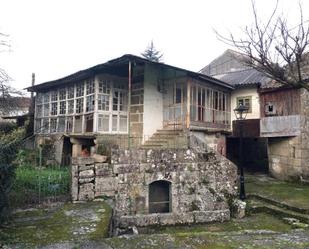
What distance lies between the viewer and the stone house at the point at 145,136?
27.0 feet

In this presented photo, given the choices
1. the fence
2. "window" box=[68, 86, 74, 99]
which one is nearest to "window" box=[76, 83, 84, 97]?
"window" box=[68, 86, 74, 99]

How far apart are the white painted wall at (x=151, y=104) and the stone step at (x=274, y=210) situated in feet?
18.8

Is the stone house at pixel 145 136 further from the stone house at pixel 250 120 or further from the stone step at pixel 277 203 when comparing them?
the stone step at pixel 277 203

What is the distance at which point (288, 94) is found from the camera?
44.4ft

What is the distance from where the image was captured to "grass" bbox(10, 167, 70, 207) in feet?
25.7

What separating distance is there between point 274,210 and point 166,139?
5.16m

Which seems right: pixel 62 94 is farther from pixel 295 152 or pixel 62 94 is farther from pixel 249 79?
pixel 295 152

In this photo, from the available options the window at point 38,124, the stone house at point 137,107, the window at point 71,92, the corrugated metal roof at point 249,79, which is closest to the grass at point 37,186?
the stone house at point 137,107

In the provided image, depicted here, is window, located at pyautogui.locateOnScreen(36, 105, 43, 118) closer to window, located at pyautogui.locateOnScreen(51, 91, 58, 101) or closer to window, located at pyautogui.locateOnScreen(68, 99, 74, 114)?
window, located at pyautogui.locateOnScreen(51, 91, 58, 101)

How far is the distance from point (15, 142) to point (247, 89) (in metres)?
13.4

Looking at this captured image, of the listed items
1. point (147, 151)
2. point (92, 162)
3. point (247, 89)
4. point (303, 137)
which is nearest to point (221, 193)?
point (147, 151)

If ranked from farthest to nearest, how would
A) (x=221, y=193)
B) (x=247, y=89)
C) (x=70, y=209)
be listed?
(x=247, y=89)
(x=221, y=193)
(x=70, y=209)

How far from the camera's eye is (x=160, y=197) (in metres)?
8.53

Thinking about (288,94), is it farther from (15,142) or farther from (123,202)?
(15,142)
